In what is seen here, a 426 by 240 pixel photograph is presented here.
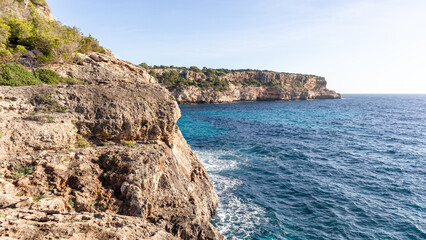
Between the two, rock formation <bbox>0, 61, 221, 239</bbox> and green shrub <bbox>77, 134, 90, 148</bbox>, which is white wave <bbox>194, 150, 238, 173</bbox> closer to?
rock formation <bbox>0, 61, 221, 239</bbox>

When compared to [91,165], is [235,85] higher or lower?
higher

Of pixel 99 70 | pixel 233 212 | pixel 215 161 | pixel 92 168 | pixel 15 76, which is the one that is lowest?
pixel 233 212

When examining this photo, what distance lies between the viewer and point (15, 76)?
11.3m

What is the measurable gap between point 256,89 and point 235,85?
13.8 metres

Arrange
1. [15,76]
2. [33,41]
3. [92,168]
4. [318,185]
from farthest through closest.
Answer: [318,185] → [33,41] → [15,76] → [92,168]

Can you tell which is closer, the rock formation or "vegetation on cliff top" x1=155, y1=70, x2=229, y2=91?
the rock formation

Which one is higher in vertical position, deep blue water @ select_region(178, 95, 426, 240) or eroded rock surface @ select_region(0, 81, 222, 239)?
eroded rock surface @ select_region(0, 81, 222, 239)

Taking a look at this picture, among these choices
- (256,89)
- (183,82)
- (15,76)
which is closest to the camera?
(15,76)

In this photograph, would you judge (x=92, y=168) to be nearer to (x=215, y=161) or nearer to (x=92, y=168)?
(x=92, y=168)

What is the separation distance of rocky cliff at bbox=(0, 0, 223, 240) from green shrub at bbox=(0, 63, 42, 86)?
0.24ft

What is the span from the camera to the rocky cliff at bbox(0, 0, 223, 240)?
5.88 metres

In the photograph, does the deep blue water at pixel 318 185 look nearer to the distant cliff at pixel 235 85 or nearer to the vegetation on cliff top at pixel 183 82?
the vegetation on cliff top at pixel 183 82

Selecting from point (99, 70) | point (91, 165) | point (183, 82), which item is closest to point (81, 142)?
point (91, 165)

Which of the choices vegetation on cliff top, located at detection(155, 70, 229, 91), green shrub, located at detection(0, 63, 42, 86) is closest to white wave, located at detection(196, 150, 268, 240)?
green shrub, located at detection(0, 63, 42, 86)
